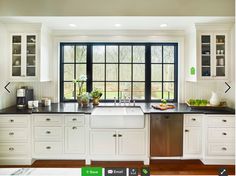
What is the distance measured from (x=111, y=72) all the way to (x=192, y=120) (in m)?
1.82

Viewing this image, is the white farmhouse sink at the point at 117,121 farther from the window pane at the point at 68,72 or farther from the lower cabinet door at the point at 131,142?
the window pane at the point at 68,72

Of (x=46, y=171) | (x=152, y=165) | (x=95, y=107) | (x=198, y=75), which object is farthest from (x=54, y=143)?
(x=198, y=75)

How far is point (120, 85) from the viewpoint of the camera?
4398mm

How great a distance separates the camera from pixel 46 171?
1.29 metres

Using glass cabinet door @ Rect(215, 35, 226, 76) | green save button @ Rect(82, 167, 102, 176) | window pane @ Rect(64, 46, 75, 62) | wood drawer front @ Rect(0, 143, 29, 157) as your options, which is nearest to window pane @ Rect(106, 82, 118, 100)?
window pane @ Rect(64, 46, 75, 62)

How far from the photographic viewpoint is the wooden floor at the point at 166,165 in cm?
326

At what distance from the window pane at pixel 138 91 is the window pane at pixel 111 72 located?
422 millimetres

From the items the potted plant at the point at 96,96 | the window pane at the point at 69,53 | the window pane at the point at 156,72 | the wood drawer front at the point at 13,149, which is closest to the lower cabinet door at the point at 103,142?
the potted plant at the point at 96,96

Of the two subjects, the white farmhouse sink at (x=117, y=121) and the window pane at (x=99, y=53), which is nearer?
the white farmhouse sink at (x=117, y=121)

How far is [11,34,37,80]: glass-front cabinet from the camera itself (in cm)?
366

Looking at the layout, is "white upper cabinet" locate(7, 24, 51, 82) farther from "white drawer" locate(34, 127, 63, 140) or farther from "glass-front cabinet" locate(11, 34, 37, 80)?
"white drawer" locate(34, 127, 63, 140)

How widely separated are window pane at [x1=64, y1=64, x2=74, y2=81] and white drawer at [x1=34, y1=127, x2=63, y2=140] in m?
1.26

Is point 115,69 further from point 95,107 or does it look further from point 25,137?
point 25,137

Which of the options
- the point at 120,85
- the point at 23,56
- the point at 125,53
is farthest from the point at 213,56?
the point at 23,56
